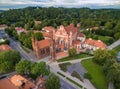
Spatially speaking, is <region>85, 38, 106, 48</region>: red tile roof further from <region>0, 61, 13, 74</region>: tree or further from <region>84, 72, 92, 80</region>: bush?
<region>0, 61, 13, 74</region>: tree

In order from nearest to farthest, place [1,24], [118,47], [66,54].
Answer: [66,54]
[118,47]
[1,24]

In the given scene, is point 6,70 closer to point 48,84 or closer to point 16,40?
point 48,84

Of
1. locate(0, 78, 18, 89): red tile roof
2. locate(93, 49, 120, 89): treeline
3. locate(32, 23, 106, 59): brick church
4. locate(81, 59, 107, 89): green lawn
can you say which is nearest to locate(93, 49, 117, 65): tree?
locate(93, 49, 120, 89): treeline

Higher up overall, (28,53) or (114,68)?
(114,68)

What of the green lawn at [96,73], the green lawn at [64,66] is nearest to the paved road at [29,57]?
the green lawn at [64,66]

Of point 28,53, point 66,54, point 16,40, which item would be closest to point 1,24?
point 16,40

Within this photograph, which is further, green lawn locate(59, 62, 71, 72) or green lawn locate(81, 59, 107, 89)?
green lawn locate(59, 62, 71, 72)

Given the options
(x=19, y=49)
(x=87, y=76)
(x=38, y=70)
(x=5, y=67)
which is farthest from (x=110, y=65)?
→ (x=19, y=49)
